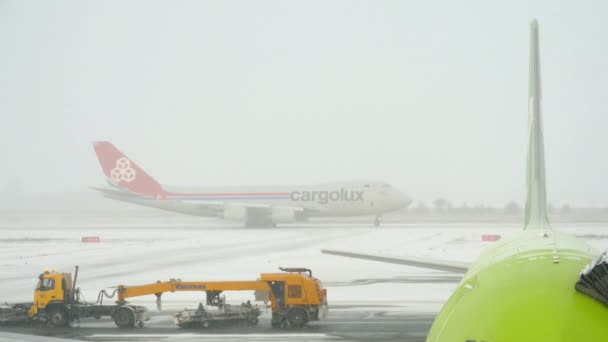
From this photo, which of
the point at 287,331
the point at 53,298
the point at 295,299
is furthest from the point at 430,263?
the point at 53,298

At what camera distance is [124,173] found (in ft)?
240

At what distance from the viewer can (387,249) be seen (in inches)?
1561

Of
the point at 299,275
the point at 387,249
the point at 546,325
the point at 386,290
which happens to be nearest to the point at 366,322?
the point at 299,275

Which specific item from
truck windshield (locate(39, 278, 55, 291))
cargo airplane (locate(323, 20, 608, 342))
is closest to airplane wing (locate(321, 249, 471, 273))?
cargo airplane (locate(323, 20, 608, 342))

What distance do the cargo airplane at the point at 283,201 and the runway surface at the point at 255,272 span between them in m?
Answer: 10.2

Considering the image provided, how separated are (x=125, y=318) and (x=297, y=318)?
4.02m

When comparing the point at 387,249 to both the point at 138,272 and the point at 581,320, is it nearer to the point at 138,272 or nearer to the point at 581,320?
the point at 138,272

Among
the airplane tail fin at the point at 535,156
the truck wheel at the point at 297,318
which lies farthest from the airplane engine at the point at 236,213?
the airplane tail fin at the point at 535,156

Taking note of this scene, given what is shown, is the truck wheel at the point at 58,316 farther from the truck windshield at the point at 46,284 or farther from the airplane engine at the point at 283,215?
the airplane engine at the point at 283,215

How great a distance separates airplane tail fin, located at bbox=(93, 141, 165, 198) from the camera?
7162 cm

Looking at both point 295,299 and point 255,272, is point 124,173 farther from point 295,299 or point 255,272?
point 295,299

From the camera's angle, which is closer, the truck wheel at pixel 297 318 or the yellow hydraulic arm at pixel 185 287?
the truck wheel at pixel 297 318

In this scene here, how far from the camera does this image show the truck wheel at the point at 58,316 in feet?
63.4

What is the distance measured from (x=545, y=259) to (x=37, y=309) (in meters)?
16.4
